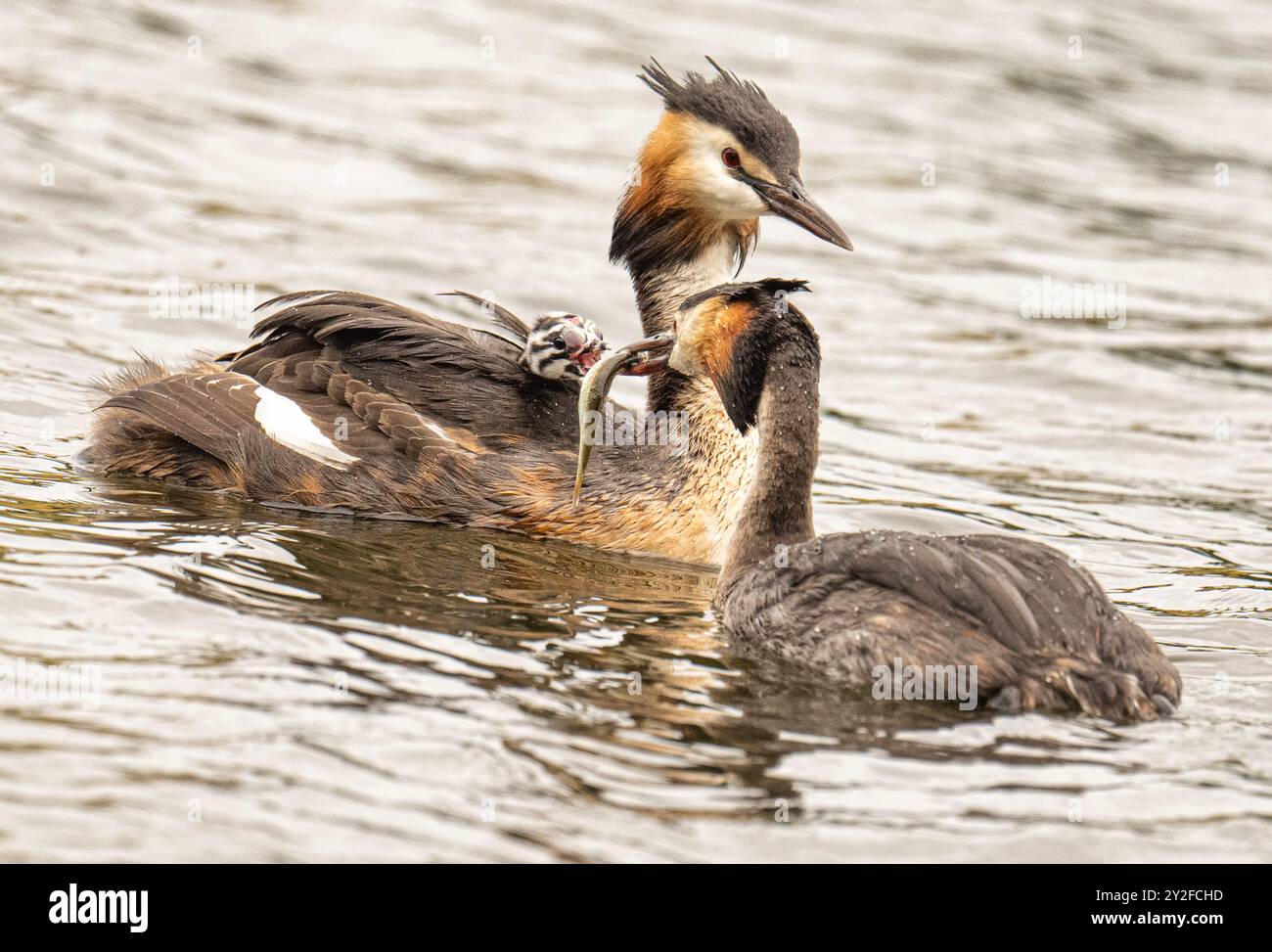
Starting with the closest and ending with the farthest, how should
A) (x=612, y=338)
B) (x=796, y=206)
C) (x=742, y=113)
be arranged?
1. (x=796, y=206)
2. (x=742, y=113)
3. (x=612, y=338)

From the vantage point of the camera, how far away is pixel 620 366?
7754 mm

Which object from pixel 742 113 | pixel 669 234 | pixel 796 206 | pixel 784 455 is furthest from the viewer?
pixel 669 234

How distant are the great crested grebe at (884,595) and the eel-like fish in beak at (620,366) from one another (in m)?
0.44

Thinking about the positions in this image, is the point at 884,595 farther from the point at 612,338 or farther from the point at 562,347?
the point at 612,338

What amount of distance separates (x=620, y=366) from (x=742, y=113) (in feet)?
5.74

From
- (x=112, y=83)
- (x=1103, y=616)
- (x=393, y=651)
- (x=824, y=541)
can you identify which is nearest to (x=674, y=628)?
(x=824, y=541)

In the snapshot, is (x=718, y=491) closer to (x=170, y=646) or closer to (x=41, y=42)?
(x=170, y=646)

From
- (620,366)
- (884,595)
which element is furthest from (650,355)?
(884,595)

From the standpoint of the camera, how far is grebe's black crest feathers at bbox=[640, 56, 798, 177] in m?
8.74

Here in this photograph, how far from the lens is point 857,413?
1169cm

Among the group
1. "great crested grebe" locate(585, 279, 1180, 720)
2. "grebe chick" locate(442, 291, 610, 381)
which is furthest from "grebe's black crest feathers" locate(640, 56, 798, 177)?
"great crested grebe" locate(585, 279, 1180, 720)

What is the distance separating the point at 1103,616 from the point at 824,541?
3.36 feet

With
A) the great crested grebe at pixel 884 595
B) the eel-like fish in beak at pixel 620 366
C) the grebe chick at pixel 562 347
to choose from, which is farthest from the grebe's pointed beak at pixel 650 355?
A: the grebe chick at pixel 562 347

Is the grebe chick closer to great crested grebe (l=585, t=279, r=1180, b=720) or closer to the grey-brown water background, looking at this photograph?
the grey-brown water background
